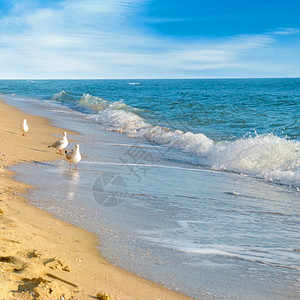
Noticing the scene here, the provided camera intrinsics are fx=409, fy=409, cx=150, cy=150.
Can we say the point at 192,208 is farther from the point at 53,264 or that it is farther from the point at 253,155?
the point at 253,155

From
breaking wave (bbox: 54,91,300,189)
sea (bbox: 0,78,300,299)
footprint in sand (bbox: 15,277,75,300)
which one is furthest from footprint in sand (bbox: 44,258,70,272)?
breaking wave (bbox: 54,91,300,189)

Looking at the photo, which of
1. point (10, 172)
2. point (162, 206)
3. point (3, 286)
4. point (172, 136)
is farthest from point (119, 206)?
point (172, 136)

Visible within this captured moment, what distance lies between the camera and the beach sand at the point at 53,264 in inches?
134

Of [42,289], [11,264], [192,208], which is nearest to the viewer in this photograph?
[42,289]

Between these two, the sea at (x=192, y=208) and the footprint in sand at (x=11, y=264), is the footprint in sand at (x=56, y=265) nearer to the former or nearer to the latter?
the footprint in sand at (x=11, y=264)

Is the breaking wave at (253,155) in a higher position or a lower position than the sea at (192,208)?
higher

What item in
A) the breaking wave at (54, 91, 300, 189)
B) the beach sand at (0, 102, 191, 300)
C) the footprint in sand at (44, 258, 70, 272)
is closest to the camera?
the beach sand at (0, 102, 191, 300)

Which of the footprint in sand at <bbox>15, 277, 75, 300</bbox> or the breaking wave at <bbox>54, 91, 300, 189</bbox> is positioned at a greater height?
the breaking wave at <bbox>54, 91, 300, 189</bbox>

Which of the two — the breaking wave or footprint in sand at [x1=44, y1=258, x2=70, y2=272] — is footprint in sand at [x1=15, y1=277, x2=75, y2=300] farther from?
the breaking wave

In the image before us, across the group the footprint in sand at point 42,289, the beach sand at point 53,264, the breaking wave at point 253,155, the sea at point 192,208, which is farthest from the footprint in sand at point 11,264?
the breaking wave at point 253,155

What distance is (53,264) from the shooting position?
3965 millimetres

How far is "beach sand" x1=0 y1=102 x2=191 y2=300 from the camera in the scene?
3410 millimetres

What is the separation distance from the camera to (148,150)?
45.6ft

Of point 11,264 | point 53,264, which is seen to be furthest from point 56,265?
point 11,264
